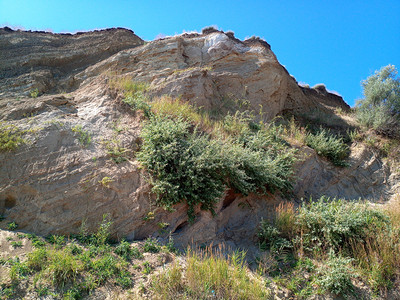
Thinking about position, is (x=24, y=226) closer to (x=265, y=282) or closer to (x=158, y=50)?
(x=265, y=282)

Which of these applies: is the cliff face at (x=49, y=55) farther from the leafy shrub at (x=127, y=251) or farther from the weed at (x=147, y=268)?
the weed at (x=147, y=268)

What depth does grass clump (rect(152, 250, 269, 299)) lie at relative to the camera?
4059 mm

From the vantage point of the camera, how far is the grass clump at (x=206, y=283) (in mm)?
4059

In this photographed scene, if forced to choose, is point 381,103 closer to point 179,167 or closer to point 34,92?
point 179,167

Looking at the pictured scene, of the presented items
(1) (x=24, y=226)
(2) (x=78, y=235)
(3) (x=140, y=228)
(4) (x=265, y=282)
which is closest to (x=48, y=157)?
(1) (x=24, y=226)

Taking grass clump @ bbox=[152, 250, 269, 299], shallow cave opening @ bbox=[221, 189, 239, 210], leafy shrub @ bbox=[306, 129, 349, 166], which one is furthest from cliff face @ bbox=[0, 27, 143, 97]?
leafy shrub @ bbox=[306, 129, 349, 166]

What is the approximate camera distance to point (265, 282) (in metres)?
4.75

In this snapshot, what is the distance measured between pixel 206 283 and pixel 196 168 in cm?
245

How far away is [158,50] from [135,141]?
6.13 meters

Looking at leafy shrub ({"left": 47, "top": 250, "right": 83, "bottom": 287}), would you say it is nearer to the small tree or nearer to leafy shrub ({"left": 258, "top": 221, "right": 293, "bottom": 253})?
leafy shrub ({"left": 258, "top": 221, "right": 293, "bottom": 253})

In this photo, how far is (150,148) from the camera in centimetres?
631

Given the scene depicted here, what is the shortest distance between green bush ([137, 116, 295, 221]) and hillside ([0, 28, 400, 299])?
36 millimetres

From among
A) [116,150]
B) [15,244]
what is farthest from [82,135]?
[15,244]

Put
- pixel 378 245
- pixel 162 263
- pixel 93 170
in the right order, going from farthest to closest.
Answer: pixel 93 170
pixel 378 245
pixel 162 263
